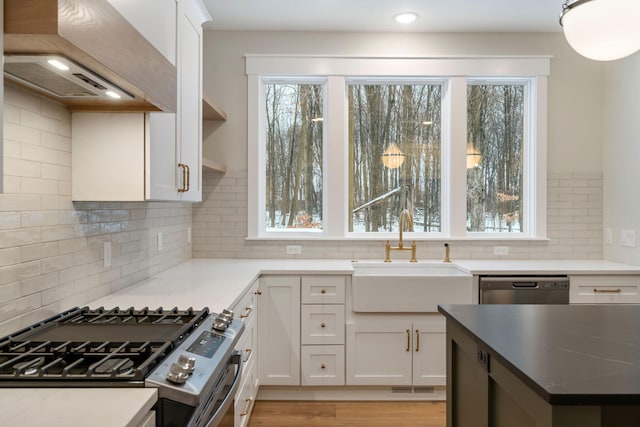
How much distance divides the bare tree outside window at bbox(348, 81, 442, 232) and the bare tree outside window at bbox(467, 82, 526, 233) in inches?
13.0

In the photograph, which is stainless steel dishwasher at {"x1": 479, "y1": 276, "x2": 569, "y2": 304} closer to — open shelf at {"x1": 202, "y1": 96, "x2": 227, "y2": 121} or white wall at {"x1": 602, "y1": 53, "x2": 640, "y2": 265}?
white wall at {"x1": 602, "y1": 53, "x2": 640, "y2": 265}

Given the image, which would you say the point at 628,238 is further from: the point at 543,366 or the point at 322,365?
the point at 543,366

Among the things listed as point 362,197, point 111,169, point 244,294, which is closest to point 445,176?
point 362,197

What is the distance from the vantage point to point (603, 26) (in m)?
1.55

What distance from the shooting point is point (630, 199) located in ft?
10.6

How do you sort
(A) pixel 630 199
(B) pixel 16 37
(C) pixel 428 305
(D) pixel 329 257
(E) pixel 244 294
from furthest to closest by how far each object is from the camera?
(D) pixel 329 257
(A) pixel 630 199
(C) pixel 428 305
(E) pixel 244 294
(B) pixel 16 37

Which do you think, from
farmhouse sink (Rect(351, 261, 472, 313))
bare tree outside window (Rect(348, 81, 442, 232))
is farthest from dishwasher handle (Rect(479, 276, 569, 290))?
bare tree outside window (Rect(348, 81, 442, 232))

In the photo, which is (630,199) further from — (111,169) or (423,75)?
(111,169)

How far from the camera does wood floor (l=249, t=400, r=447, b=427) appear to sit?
2.73 metres

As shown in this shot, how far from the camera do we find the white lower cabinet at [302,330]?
9.66 ft

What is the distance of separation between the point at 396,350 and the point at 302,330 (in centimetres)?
65

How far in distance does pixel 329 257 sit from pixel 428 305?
92 cm

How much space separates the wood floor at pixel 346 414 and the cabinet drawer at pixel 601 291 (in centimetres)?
118

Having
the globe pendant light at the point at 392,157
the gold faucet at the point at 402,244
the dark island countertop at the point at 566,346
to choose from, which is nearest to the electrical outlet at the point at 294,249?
the gold faucet at the point at 402,244
